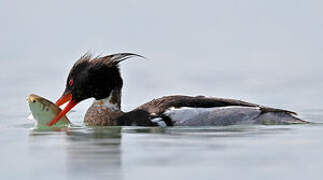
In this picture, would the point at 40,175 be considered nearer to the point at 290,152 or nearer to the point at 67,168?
the point at 67,168

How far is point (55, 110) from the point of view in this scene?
15.4 m

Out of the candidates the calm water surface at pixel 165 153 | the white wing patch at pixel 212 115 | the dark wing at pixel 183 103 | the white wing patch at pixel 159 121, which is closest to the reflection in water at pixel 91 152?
the calm water surface at pixel 165 153

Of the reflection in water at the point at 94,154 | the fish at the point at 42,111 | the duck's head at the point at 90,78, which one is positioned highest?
→ the duck's head at the point at 90,78

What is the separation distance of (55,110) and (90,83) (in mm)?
827

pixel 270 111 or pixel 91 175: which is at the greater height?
pixel 270 111

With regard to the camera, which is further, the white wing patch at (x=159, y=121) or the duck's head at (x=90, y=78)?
the duck's head at (x=90, y=78)

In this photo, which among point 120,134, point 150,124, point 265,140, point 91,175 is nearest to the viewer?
point 91,175

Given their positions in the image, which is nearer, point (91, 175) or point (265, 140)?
point (91, 175)

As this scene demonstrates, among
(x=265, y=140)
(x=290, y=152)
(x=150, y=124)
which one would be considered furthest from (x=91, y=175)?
(x=150, y=124)

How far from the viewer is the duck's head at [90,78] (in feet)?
51.6

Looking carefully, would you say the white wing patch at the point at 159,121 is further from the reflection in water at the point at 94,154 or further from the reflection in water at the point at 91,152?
the reflection in water at the point at 94,154

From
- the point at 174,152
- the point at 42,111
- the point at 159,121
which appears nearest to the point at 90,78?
the point at 42,111

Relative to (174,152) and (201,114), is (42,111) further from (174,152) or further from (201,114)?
(174,152)


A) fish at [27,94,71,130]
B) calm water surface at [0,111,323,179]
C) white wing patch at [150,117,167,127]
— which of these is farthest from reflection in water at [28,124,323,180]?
fish at [27,94,71,130]
